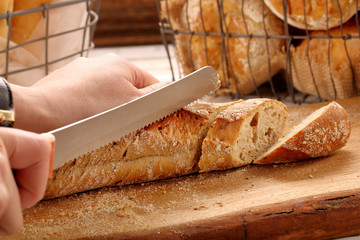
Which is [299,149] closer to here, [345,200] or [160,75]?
[345,200]

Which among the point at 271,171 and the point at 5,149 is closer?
the point at 5,149

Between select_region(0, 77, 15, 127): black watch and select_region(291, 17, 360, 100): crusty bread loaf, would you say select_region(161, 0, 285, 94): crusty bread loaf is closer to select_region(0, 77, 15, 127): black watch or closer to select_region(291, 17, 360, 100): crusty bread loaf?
select_region(291, 17, 360, 100): crusty bread loaf

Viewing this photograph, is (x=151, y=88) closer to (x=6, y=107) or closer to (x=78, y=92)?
(x=78, y=92)

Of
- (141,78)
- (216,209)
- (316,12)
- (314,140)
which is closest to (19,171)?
(216,209)

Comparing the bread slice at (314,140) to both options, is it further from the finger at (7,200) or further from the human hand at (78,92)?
the finger at (7,200)

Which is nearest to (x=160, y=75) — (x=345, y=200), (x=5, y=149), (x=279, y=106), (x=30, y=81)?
(x=30, y=81)

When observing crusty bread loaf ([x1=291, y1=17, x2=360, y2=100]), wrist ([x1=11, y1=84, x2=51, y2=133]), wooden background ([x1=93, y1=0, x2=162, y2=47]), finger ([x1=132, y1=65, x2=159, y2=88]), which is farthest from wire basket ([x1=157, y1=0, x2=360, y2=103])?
wooden background ([x1=93, y1=0, x2=162, y2=47])
